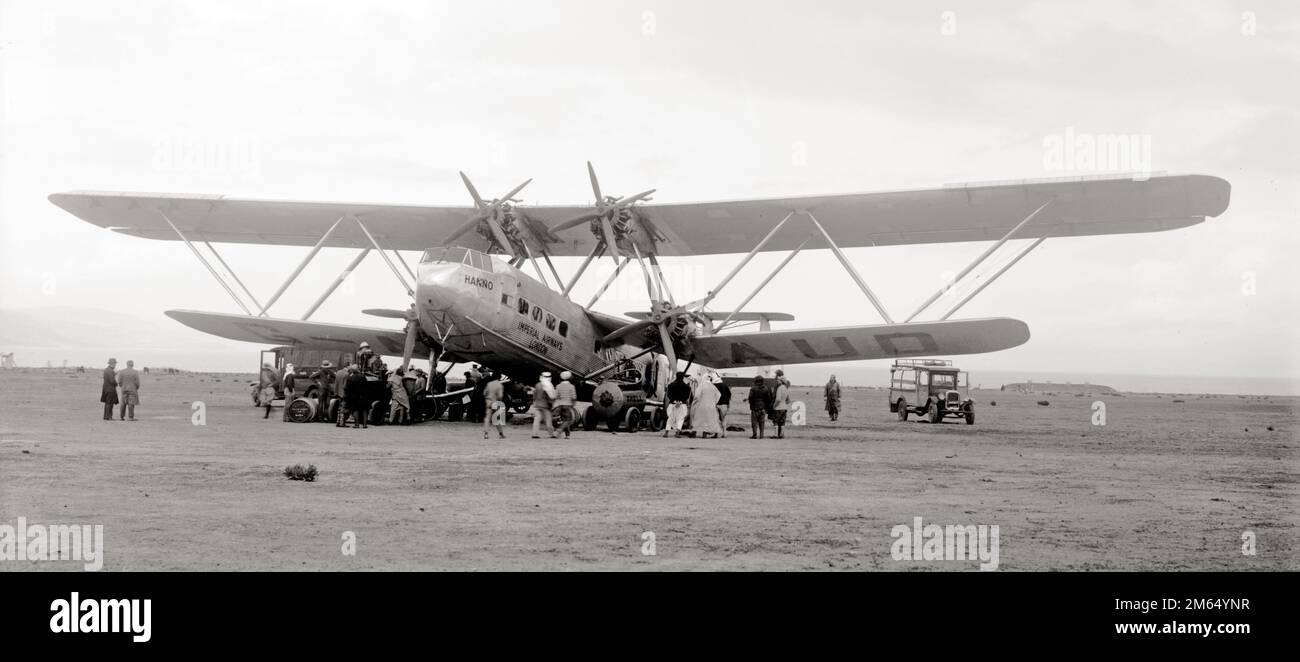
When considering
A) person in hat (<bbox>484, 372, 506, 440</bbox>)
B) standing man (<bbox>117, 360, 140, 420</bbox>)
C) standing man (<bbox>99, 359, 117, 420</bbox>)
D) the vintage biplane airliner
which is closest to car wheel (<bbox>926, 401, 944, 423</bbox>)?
the vintage biplane airliner

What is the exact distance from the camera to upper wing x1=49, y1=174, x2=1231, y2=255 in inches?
814

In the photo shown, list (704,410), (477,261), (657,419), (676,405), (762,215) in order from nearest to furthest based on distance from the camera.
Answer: (477,261)
(704,410)
(676,405)
(762,215)
(657,419)

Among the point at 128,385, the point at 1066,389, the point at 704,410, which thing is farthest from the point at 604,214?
the point at 1066,389

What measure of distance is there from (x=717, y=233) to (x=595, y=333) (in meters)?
4.30

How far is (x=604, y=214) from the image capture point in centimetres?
2486

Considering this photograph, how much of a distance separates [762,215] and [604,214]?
13.0 ft

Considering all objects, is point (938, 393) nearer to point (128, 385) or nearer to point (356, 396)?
point (356, 396)

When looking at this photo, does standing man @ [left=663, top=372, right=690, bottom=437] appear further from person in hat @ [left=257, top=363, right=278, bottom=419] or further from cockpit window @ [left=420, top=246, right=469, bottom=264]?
person in hat @ [left=257, top=363, right=278, bottom=419]

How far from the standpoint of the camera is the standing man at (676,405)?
2292 centimetres

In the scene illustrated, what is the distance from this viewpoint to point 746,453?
17875mm

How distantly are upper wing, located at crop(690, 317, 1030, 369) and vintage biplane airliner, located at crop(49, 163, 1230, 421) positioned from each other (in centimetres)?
5
